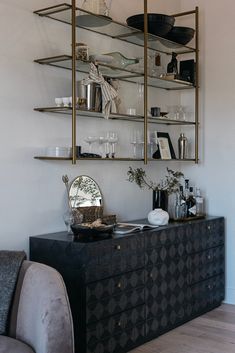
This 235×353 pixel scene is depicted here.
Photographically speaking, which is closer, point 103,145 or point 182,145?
point 103,145

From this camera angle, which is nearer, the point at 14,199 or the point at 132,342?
the point at 14,199

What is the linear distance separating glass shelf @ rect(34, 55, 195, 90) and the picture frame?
17.1 inches

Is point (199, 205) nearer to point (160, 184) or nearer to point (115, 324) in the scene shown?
point (160, 184)

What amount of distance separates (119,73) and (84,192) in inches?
36.4

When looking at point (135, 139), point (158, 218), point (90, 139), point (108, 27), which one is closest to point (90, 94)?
point (90, 139)

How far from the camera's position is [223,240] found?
449 centimetres

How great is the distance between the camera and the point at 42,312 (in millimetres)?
2289

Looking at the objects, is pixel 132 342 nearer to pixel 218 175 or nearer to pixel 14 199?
pixel 14 199

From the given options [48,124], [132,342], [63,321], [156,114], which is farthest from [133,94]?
[63,321]

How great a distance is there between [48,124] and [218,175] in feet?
6.08

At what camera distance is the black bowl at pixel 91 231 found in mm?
3162

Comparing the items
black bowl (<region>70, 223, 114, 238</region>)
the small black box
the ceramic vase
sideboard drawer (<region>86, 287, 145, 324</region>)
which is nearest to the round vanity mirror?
black bowl (<region>70, 223, 114, 238</region>)

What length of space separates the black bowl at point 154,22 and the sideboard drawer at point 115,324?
213 cm

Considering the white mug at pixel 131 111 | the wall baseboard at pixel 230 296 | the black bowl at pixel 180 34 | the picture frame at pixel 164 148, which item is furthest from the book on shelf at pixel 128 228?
the black bowl at pixel 180 34
